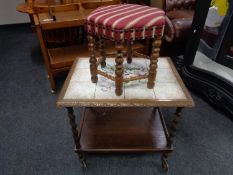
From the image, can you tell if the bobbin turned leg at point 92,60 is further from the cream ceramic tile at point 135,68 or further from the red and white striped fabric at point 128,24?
the cream ceramic tile at point 135,68

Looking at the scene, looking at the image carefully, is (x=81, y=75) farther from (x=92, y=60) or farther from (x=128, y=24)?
(x=128, y=24)

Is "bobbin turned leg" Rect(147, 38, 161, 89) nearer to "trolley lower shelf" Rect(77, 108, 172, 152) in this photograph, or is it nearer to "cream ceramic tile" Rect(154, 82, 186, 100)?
"cream ceramic tile" Rect(154, 82, 186, 100)

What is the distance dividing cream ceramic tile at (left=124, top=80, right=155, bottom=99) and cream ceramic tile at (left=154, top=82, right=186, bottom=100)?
1.3 inches

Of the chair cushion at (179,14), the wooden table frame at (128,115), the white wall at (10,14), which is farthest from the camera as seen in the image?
the white wall at (10,14)

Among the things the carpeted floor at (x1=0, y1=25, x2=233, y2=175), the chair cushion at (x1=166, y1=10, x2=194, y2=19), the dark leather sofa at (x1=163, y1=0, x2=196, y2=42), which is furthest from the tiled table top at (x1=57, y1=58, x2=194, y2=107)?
the chair cushion at (x1=166, y1=10, x2=194, y2=19)

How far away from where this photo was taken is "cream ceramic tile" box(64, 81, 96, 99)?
926 millimetres

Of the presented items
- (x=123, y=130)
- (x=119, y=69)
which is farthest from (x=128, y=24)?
(x=123, y=130)

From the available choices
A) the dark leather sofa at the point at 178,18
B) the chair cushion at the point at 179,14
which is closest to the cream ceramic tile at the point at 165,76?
the dark leather sofa at the point at 178,18

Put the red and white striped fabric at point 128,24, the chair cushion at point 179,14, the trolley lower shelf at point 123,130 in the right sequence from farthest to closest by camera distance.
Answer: the chair cushion at point 179,14
the trolley lower shelf at point 123,130
the red and white striped fabric at point 128,24

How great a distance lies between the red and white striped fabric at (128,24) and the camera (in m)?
0.77

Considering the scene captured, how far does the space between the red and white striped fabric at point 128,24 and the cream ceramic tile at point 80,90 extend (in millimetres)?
271

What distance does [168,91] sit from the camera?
37.5 inches

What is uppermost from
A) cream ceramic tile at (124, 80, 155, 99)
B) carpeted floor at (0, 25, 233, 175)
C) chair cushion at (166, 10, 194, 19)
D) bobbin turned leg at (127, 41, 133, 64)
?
bobbin turned leg at (127, 41, 133, 64)

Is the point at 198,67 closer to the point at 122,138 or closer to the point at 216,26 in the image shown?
the point at 216,26
